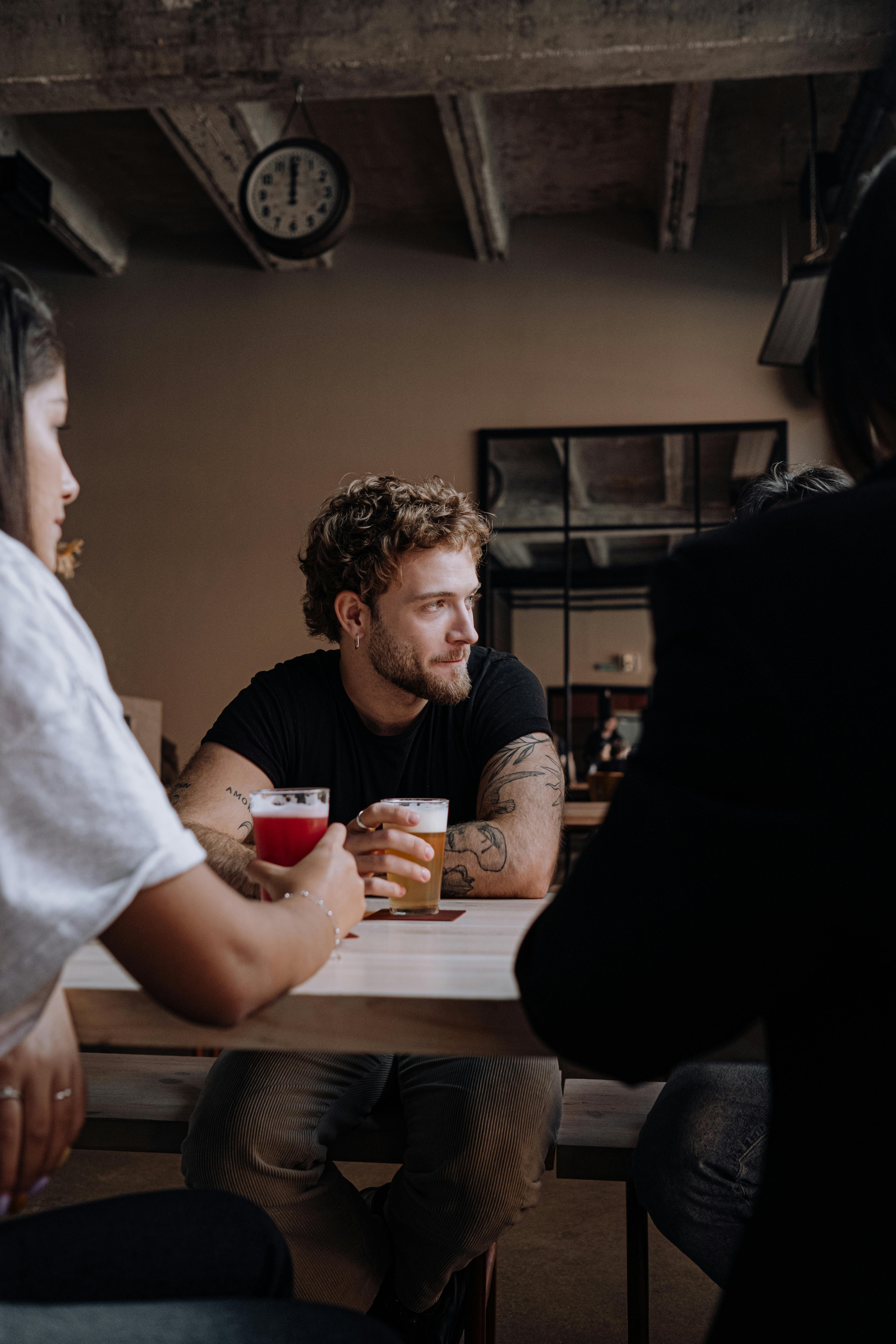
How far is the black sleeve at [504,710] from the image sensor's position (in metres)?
1.79

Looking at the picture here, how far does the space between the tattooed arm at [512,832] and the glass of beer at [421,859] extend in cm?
19

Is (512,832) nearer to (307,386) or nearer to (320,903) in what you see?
(320,903)

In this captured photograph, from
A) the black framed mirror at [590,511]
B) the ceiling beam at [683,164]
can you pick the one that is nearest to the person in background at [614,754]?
the black framed mirror at [590,511]

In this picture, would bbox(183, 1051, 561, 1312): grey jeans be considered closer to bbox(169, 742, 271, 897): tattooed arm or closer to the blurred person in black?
bbox(169, 742, 271, 897): tattooed arm

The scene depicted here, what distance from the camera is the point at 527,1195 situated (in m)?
1.33

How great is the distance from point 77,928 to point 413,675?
1158 millimetres

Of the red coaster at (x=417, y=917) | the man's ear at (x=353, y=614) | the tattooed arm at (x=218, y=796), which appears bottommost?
the red coaster at (x=417, y=917)

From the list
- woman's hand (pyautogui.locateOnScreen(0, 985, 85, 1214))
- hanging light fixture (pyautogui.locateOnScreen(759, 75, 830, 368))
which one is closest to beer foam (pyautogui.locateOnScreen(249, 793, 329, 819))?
woman's hand (pyautogui.locateOnScreen(0, 985, 85, 1214))

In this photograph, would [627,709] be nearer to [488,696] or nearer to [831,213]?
[831,213]

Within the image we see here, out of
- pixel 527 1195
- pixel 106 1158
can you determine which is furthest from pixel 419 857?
pixel 106 1158

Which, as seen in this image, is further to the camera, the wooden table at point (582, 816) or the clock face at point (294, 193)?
the wooden table at point (582, 816)

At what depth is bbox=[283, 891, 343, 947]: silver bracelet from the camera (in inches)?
36.8

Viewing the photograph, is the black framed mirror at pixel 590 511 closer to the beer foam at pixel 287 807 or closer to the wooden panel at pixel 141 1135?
the wooden panel at pixel 141 1135

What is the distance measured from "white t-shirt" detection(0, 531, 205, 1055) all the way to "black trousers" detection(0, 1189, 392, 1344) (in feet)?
0.77
